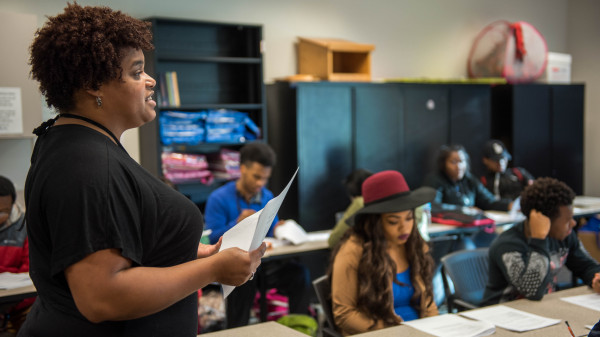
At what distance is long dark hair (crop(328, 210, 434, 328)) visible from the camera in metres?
2.50

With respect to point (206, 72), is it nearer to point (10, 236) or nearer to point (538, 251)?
point (10, 236)

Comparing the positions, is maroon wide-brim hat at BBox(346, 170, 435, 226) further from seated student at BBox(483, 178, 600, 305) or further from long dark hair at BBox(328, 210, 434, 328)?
seated student at BBox(483, 178, 600, 305)

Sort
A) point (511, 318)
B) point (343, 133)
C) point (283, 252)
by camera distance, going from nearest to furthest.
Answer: point (511, 318), point (283, 252), point (343, 133)

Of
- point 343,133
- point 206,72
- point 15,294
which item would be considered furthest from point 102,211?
point 343,133

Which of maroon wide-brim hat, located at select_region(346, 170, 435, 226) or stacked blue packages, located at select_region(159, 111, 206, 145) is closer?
maroon wide-brim hat, located at select_region(346, 170, 435, 226)

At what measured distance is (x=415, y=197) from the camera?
8.89 ft

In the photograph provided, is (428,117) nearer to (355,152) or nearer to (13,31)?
(355,152)

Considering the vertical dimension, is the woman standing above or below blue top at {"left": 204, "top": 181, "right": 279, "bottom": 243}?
above

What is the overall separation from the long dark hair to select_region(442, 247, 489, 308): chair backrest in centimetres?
31

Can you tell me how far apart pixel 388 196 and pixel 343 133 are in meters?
2.77

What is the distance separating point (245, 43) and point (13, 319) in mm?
3046

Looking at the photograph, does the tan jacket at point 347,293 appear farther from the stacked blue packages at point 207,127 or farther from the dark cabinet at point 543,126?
the dark cabinet at point 543,126

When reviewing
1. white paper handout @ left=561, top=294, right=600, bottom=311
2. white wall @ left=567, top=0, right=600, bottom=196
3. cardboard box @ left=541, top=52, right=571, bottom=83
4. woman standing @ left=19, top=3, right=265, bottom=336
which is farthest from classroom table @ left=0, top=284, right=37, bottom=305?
white wall @ left=567, top=0, right=600, bottom=196

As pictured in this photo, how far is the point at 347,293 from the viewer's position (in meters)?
2.52
